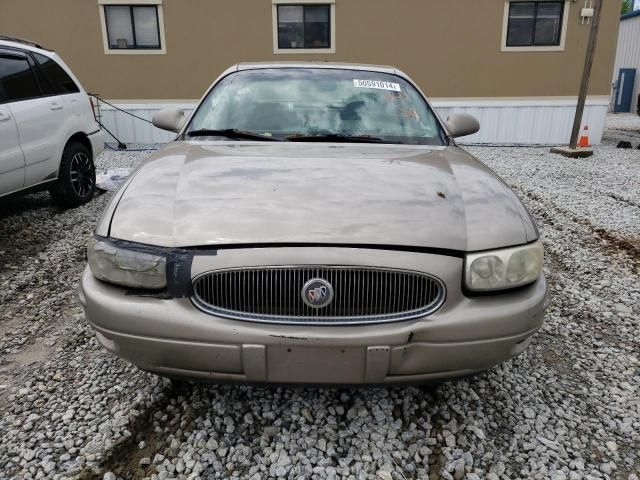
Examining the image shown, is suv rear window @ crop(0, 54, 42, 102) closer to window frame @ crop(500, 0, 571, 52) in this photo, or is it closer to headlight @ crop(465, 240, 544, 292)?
headlight @ crop(465, 240, 544, 292)

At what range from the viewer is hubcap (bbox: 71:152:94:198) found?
5.34m

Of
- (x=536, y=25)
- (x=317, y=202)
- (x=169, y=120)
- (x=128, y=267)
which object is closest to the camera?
(x=128, y=267)

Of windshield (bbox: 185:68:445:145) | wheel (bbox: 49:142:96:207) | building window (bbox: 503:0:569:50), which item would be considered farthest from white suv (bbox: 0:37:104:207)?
building window (bbox: 503:0:569:50)

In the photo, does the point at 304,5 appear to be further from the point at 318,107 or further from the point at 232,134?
the point at 232,134

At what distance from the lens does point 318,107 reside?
294 cm

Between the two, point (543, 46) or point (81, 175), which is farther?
point (543, 46)

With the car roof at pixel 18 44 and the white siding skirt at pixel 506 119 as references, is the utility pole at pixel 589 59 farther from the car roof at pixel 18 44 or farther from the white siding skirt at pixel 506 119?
the car roof at pixel 18 44

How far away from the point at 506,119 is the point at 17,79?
32.8ft

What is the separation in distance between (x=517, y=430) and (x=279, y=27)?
34.2 feet

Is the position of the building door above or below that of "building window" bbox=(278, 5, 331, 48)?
below

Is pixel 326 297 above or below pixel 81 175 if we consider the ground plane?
above

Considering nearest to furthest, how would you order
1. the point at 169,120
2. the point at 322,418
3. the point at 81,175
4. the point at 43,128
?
the point at 322,418
the point at 169,120
the point at 43,128
the point at 81,175

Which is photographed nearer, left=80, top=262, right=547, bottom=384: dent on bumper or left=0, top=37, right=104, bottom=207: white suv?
left=80, top=262, right=547, bottom=384: dent on bumper

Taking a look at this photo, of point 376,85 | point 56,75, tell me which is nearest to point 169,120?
point 376,85
